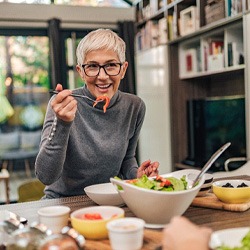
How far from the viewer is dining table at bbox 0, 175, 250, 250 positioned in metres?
1.03

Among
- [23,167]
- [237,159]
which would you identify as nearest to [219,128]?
[237,159]

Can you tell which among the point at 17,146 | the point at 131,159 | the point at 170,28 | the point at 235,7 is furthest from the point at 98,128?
the point at 17,146

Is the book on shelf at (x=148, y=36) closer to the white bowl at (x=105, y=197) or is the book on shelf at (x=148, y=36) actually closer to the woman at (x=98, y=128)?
the woman at (x=98, y=128)

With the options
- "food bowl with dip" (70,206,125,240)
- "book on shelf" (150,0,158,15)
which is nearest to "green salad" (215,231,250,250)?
"food bowl with dip" (70,206,125,240)

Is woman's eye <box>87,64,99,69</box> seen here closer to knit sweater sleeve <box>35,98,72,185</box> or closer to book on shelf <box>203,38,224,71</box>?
knit sweater sleeve <box>35,98,72,185</box>

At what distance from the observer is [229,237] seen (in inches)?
38.6

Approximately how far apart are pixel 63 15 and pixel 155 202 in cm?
490

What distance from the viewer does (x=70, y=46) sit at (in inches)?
226

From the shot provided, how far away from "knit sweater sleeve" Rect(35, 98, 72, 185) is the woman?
2 cm

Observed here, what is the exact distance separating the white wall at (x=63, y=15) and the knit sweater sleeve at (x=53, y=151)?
14.1 feet

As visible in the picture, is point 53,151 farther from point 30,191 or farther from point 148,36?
point 148,36

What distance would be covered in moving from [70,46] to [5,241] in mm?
4976

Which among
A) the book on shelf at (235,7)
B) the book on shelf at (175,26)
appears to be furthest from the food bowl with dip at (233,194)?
the book on shelf at (175,26)

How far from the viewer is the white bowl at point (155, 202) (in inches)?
41.4
